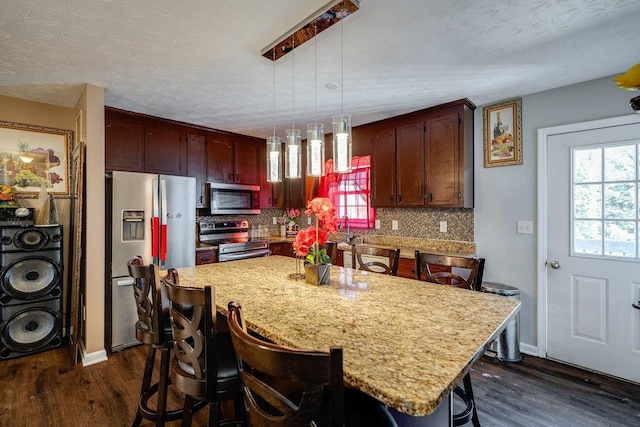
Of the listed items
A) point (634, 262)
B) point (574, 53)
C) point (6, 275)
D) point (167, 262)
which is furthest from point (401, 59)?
point (6, 275)

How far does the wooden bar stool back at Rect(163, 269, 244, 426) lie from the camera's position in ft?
3.76

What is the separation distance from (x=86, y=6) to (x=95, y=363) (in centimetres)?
273

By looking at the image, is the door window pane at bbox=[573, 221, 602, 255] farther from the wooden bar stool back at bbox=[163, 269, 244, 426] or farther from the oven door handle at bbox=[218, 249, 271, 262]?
the oven door handle at bbox=[218, 249, 271, 262]

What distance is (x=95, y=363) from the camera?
271cm

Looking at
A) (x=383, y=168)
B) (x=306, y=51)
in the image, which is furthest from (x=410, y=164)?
(x=306, y=51)

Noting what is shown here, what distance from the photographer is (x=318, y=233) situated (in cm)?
181

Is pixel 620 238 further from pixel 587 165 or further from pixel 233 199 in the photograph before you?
pixel 233 199

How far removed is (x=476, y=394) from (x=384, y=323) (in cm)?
165

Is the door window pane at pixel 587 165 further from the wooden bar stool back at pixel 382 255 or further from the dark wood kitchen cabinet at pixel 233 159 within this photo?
the dark wood kitchen cabinet at pixel 233 159

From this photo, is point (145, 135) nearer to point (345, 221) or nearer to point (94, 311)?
point (94, 311)

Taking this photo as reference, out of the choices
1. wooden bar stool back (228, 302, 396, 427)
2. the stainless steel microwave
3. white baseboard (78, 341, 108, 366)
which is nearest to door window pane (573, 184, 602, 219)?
wooden bar stool back (228, 302, 396, 427)

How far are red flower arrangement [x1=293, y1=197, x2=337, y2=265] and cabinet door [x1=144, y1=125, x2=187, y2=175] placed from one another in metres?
2.65

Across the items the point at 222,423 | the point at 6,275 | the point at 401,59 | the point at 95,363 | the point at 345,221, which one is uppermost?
the point at 401,59

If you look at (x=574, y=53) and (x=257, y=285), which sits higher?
(x=574, y=53)
